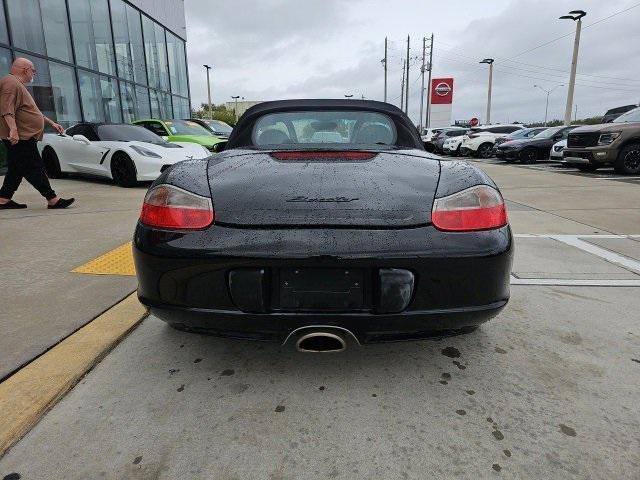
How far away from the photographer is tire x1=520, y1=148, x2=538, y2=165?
595 inches

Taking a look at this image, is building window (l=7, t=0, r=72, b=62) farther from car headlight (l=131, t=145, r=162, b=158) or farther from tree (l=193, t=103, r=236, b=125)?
tree (l=193, t=103, r=236, b=125)

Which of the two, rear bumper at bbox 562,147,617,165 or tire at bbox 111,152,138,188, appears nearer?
tire at bbox 111,152,138,188

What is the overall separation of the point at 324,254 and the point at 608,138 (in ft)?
37.6

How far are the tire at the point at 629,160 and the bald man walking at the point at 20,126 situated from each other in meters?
11.5

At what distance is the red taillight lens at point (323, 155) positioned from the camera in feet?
6.63

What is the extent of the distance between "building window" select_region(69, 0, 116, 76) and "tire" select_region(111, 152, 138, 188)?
745 centimetres

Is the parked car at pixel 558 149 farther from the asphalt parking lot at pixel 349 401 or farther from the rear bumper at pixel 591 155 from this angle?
the asphalt parking lot at pixel 349 401

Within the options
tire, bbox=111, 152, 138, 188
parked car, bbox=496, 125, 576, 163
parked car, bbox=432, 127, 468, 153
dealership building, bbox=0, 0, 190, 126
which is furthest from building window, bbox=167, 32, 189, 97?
parked car, bbox=496, 125, 576, 163

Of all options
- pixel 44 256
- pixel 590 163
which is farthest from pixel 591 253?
pixel 590 163

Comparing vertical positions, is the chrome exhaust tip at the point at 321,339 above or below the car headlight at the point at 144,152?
below

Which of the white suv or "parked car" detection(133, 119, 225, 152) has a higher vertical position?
"parked car" detection(133, 119, 225, 152)

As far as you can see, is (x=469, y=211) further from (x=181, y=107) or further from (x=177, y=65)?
(x=177, y=65)

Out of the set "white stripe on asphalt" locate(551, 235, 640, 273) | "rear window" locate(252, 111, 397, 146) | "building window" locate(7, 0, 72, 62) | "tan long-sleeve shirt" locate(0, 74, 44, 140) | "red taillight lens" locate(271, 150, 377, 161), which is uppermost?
"building window" locate(7, 0, 72, 62)

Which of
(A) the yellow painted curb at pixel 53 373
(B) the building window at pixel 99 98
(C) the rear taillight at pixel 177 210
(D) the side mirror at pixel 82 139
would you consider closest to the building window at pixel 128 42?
(B) the building window at pixel 99 98
